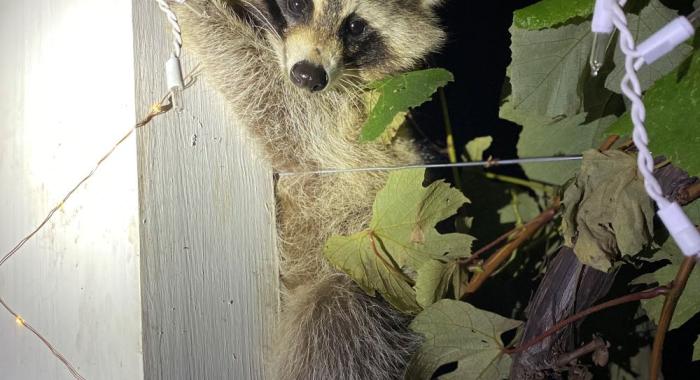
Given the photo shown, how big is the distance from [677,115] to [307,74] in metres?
0.55

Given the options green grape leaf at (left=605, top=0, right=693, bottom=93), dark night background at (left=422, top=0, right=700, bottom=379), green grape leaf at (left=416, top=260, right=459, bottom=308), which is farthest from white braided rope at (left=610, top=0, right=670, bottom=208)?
dark night background at (left=422, top=0, right=700, bottom=379)

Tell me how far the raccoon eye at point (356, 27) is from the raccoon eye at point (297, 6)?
0.10 metres

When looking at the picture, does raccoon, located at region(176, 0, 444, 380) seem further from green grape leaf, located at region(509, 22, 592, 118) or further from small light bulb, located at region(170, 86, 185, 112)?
green grape leaf, located at region(509, 22, 592, 118)

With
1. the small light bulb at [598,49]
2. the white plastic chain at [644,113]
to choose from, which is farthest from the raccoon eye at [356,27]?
the white plastic chain at [644,113]

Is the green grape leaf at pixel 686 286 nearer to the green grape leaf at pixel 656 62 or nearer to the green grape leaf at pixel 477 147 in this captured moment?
the green grape leaf at pixel 656 62

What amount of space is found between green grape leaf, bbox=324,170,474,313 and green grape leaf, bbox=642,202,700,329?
0.86 ft

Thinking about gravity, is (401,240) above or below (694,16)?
below

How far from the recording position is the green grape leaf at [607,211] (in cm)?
Answer: 74

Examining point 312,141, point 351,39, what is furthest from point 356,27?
point 312,141

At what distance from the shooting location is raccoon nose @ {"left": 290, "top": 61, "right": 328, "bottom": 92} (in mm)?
1047

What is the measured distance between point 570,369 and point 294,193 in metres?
0.53

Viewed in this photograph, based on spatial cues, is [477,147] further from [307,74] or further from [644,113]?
[644,113]

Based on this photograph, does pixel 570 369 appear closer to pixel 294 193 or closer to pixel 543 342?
pixel 543 342

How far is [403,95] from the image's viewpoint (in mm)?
918
